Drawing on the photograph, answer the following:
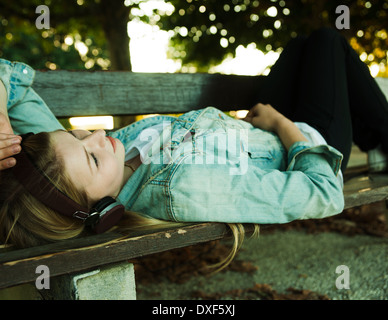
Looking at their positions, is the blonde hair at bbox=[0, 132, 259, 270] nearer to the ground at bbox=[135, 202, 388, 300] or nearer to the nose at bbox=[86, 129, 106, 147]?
the nose at bbox=[86, 129, 106, 147]

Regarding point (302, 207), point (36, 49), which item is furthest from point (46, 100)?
point (36, 49)

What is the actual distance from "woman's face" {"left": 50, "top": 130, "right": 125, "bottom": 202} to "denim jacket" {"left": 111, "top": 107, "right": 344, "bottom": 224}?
134mm

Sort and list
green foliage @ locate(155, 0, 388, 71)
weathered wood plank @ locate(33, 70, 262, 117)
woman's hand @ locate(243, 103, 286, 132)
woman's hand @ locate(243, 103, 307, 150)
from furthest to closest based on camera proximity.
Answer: green foliage @ locate(155, 0, 388, 71) → weathered wood plank @ locate(33, 70, 262, 117) → woman's hand @ locate(243, 103, 286, 132) → woman's hand @ locate(243, 103, 307, 150)

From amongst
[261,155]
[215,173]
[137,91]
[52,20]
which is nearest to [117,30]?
[52,20]

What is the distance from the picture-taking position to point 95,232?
1.58m

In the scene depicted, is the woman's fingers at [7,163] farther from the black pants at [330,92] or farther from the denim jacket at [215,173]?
the black pants at [330,92]

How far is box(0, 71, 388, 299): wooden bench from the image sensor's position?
1.26 m

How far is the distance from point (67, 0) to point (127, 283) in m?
5.84

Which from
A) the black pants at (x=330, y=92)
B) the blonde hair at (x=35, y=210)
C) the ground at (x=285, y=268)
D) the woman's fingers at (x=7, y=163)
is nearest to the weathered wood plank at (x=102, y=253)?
the blonde hair at (x=35, y=210)

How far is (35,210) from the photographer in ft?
4.87

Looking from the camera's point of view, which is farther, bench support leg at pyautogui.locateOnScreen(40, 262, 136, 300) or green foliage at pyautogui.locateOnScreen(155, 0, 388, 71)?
green foliage at pyautogui.locateOnScreen(155, 0, 388, 71)

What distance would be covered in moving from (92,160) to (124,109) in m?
1.04

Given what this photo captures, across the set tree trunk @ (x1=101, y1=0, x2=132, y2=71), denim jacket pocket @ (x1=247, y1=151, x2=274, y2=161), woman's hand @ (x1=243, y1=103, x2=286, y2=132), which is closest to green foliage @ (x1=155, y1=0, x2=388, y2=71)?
tree trunk @ (x1=101, y1=0, x2=132, y2=71)
